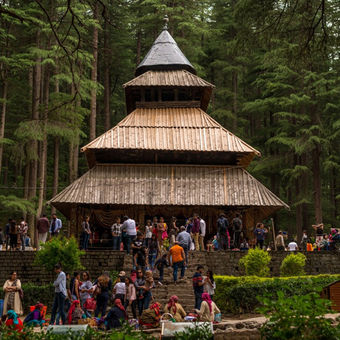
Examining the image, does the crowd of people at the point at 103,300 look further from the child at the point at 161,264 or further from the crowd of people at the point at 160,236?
the crowd of people at the point at 160,236

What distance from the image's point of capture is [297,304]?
7.18m

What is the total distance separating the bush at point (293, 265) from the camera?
19656 mm

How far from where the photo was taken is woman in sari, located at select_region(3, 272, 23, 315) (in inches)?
628

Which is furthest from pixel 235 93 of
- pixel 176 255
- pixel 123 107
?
pixel 176 255

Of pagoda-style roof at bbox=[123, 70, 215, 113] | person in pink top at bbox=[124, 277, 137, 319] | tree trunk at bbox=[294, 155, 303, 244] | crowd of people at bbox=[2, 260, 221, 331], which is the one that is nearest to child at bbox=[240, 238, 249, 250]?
crowd of people at bbox=[2, 260, 221, 331]

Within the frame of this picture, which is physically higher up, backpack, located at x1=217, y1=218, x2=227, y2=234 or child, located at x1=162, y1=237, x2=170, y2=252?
backpack, located at x1=217, y1=218, x2=227, y2=234

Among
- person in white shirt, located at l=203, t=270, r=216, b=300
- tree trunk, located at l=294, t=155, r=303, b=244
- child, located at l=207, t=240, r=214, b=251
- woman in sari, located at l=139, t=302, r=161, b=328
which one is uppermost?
tree trunk, located at l=294, t=155, r=303, b=244

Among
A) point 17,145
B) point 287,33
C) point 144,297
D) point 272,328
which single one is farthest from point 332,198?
point 272,328

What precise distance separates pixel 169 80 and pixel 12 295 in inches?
622

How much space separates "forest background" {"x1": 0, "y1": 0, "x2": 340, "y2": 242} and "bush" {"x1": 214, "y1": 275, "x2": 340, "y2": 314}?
8112 mm

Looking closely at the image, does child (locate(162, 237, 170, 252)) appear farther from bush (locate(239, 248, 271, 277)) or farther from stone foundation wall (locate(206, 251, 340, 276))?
bush (locate(239, 248, 271, 277))

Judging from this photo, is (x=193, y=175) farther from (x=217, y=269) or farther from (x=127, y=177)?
(x=217, y=269)

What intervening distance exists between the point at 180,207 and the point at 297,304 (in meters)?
17.7

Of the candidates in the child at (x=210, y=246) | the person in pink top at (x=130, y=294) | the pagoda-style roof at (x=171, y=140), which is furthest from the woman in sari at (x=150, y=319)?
the pagoda-style roof at (x=171, y=140)
